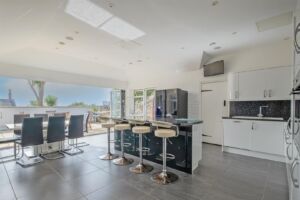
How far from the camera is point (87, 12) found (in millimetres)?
2742

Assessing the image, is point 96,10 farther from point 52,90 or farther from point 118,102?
point 52,90

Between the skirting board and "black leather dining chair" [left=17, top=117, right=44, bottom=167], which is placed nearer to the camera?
"black leather dining chair" [left=17, top=117, right=44, bottom=167]

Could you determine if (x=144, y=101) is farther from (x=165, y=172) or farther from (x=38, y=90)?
(x=38, y=90)

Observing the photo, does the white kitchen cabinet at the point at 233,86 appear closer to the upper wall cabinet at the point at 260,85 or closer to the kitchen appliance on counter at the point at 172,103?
the upper wall cabinet at the point at 260,85

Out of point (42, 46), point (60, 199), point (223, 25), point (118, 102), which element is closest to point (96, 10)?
point (223, 25)

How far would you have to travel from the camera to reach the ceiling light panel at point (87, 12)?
2.50 meters

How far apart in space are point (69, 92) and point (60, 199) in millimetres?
8156

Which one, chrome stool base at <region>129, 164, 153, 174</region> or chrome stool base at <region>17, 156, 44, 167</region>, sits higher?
chrome stool base at <region>129, 164, 153, 174</region>

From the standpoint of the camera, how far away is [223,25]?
316 cm

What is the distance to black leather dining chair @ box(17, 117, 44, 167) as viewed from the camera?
347 cm

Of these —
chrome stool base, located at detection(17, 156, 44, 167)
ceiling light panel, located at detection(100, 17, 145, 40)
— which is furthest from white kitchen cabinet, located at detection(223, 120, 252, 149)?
chrome stool base, located at detection(17, 156, 44, 167)

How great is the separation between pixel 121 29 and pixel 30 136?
3.25 m

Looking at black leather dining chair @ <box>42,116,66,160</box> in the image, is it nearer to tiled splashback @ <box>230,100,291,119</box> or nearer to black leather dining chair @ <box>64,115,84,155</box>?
black leather dining chair @ <box>64,115,84,155</box>

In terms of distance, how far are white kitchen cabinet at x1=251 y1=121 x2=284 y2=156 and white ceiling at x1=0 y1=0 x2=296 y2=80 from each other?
2.18m
